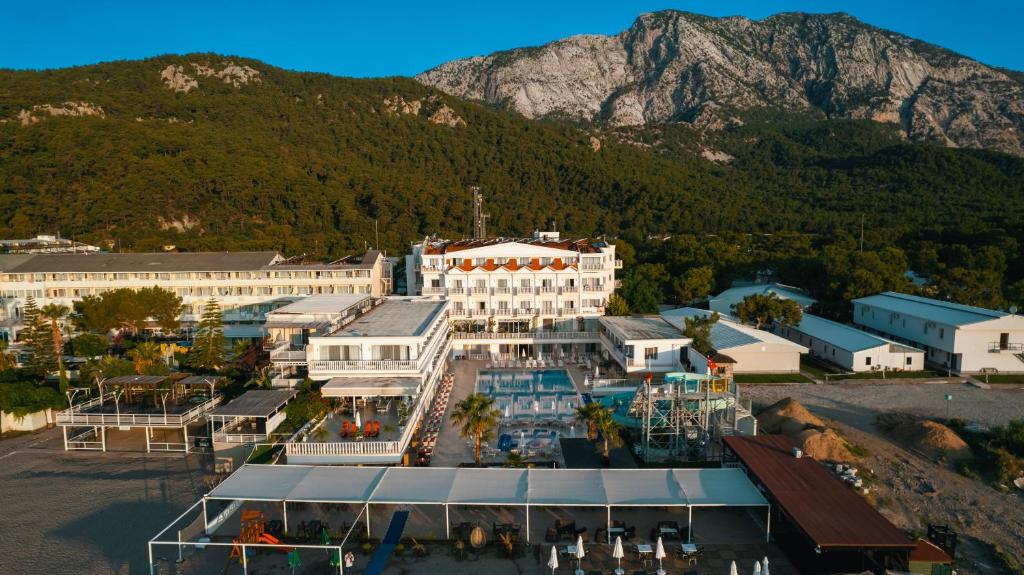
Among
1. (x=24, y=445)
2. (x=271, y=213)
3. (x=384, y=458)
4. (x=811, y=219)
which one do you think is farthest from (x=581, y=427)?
(x=811, y=219)

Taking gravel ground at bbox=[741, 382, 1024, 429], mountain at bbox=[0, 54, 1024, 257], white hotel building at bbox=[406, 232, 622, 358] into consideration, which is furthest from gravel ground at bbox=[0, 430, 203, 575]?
mountain at bbox=[0, 54, 1024, 257]

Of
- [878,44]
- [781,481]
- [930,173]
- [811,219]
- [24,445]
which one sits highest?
[878,44]

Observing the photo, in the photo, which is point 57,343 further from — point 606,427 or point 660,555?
point 660,555

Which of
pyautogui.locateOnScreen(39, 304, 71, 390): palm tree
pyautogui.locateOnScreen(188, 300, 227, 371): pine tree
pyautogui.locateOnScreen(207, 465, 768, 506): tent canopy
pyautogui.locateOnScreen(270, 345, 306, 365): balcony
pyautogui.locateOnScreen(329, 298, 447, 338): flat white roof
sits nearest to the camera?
pyautogui.locateOnScreen(207, 465, 768, 506): tent canopy

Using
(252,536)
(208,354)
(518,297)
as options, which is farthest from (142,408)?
(518,297)

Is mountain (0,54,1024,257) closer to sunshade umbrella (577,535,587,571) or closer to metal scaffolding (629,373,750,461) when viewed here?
metal scaffolding (629,373,750,461)

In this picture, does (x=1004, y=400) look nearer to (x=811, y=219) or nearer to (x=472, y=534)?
(x=472, y=534)

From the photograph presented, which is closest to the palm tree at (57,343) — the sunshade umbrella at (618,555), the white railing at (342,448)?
the white railing at (342,448)

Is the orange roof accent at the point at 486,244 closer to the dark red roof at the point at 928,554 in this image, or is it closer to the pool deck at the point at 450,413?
the pool deck at the point at 450,413
